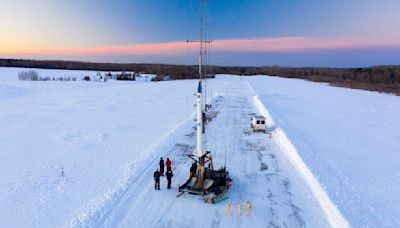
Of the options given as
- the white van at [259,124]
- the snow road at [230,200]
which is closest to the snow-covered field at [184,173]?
the snow road at [230,200]

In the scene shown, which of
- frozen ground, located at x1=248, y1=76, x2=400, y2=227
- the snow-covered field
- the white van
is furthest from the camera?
the white van

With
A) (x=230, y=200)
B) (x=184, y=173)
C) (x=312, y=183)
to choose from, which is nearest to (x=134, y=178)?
(x=184, y=173)

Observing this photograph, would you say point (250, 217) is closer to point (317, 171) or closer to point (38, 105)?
point (317, 171)

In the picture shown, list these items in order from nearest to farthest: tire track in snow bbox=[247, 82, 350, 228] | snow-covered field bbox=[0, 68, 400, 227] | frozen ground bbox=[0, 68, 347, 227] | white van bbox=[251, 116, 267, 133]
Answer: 1. tire track in snow bbox=[247, 82, 350, 228]
2. frozen ground bbox=[0, 68, 347, 227]
3. snow-covered field bbox=[0, 68, 400, 227]
4. white van bbox=[251, 116, 267, 133]

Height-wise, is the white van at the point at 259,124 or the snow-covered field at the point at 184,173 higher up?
the white van at the point at 259,124

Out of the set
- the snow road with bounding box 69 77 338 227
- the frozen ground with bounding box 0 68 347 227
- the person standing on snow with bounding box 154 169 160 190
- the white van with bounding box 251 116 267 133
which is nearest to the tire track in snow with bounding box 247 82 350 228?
the frozen ground with bounding box 0 68 347 227

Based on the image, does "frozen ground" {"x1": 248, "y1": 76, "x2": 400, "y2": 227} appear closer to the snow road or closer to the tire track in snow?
the tire track in snow

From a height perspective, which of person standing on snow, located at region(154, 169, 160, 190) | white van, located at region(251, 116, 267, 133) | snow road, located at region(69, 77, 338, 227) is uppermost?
white van, located at region(251, 116, 267, 133)

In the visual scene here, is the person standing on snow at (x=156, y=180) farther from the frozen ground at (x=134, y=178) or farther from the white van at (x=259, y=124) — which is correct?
the white van at (x=259, y=124)

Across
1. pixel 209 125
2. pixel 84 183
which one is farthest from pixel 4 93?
pixel 84 183
